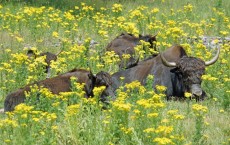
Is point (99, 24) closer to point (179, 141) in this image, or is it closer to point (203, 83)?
point (203, 83)

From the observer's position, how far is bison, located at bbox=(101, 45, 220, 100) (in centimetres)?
1362

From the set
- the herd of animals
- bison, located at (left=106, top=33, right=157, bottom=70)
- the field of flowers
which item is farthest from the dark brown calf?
bison, located at (left=106, top=33, right=157, bottom=70)

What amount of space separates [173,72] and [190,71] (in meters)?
0.62

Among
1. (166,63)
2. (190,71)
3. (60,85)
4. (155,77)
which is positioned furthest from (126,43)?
(60,85)

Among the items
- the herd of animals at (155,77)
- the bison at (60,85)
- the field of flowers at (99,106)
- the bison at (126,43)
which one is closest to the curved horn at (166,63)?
the herd of animals at (155,77)

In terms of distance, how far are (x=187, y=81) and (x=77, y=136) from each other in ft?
17.4

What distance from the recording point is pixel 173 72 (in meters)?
14.3

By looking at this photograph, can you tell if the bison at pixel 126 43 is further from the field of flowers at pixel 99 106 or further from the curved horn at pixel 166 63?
the curved horn at pixel 166 63

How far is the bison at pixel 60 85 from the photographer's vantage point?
1229 cm

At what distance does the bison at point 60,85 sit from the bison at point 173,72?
0.58 metres

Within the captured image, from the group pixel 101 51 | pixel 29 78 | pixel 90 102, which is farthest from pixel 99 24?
pixel 90 102

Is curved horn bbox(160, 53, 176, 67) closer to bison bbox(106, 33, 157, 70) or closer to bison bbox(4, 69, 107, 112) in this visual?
bison bbox(4, 69, 107, 112)

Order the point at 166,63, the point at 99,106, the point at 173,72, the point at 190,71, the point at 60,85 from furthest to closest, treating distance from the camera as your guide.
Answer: the point at 173,72 < the point at 166,63 < the point at 190,71 < the point at 60,85 < the point at 99,106

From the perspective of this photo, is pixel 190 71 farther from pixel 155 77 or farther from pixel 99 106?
pixel 99 106
